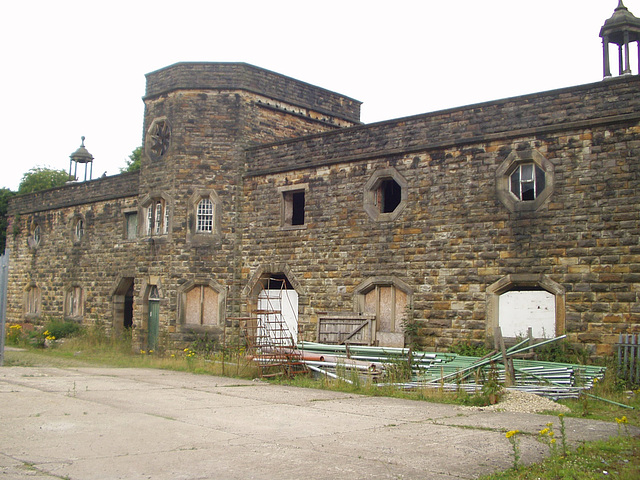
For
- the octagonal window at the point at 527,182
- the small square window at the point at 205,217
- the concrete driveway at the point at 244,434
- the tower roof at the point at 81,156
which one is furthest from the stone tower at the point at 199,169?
the tower roof at the point at 81,156

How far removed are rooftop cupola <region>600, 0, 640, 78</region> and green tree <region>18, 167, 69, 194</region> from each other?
3455 centimetres

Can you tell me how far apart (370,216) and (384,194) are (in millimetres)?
791

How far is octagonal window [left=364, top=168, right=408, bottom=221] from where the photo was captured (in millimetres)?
15703

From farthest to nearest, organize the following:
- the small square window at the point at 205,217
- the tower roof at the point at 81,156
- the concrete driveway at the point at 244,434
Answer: the tower roof at the point at 81,156 → the small square window at the point at 205,217 → the concrete driveway at the point at 244,434

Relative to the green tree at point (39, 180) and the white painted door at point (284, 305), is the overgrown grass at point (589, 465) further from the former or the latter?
the green tree at point (39, 180)

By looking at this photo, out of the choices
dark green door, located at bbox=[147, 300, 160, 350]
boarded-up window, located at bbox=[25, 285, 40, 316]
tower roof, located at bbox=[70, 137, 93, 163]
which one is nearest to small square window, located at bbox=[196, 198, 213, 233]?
dark green door, located at bbox=[147, 300, 160, 350]

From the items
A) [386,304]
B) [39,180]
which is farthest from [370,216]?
[39,180]

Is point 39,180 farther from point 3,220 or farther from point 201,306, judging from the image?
point 201,306

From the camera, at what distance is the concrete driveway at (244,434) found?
19.7ft

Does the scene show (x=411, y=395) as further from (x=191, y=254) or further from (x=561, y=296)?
(x=191, y=254)

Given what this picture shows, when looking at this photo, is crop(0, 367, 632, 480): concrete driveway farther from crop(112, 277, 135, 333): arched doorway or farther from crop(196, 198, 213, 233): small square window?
crop(112, 277, 135, 333): arched doorway

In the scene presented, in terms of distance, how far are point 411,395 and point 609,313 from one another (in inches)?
172

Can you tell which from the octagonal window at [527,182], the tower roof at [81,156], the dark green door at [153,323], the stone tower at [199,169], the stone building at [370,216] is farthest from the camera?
the tower roof at [81,156]

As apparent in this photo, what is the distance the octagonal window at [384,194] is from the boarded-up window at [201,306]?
5917 millimetres
